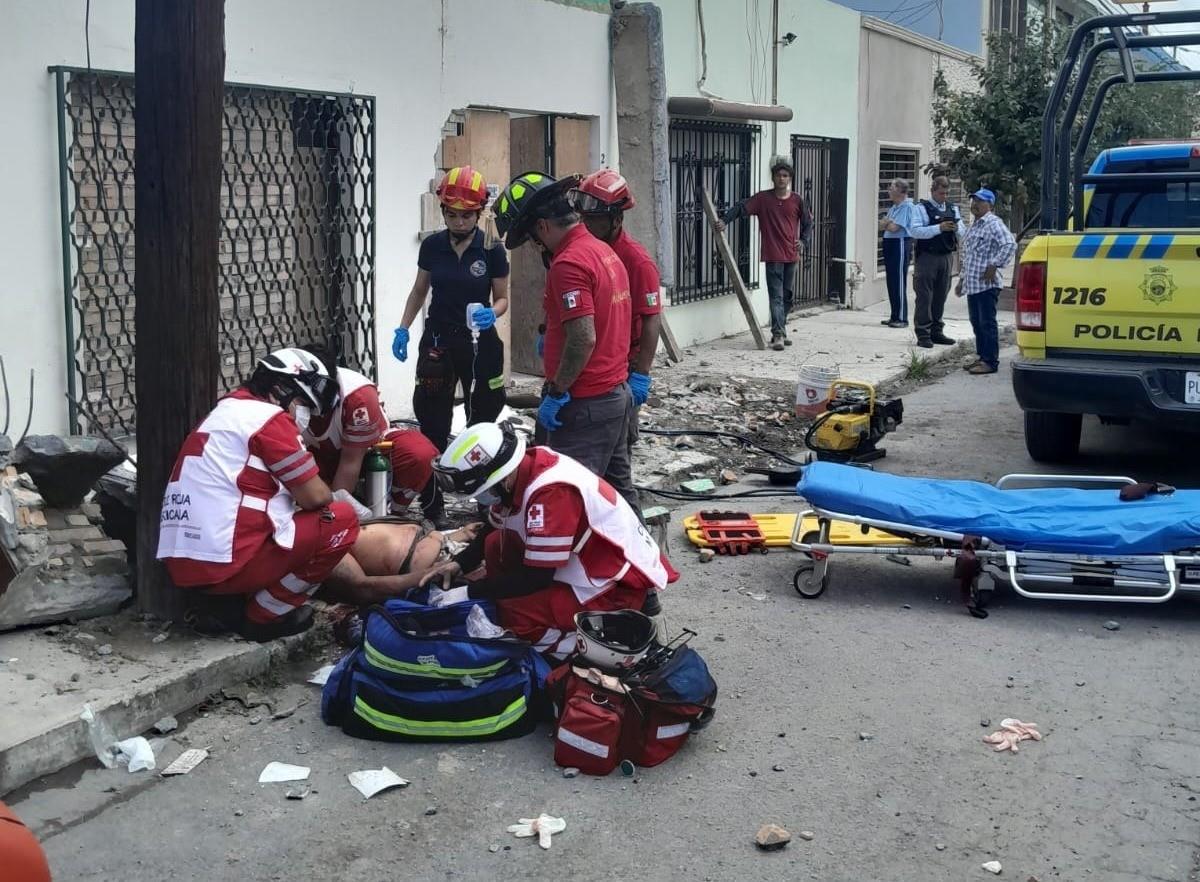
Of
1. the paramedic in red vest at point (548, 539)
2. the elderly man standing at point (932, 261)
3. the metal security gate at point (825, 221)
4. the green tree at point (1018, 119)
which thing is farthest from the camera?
the green tree at point (1018, 119)

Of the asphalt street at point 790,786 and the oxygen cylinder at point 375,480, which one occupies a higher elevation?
the oxygen cylinder at point 375,480

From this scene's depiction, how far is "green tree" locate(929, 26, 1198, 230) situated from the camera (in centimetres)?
1762

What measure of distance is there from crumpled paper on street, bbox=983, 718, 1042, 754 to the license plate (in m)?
3.19

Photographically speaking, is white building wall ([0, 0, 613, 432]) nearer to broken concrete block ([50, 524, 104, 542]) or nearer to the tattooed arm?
broken concrete block ([50, 524, 104, 542])

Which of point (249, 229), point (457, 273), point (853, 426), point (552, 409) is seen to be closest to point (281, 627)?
point (552, 409)

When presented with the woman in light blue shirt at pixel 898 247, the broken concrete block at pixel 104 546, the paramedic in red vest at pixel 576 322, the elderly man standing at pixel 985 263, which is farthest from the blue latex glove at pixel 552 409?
the woman in light blue shirt at pixel 898 247

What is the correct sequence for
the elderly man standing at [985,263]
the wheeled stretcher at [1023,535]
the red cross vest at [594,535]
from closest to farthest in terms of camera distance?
the red cross vest at [594,535], the wheeled stretcher at [1023,535], the elderly man standing at [985,263]

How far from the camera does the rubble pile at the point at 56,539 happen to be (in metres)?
5.10

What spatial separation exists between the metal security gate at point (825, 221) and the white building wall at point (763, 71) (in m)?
0.16

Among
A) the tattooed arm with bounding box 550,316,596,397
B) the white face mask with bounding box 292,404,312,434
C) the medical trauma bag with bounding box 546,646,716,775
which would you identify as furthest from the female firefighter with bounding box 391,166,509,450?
the medical trauma bag with bounding box 546,646,716,775

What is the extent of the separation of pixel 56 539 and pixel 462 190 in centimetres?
275

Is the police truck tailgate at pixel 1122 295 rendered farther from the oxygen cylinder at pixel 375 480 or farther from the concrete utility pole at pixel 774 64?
the concrete utility pole at pixel 774 64

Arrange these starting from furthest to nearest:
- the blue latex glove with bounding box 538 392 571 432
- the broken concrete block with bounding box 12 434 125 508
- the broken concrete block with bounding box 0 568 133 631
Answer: the blue latex glove with bounding box 538 392 571 432 < the broken concrete block with bounding box 12 434 125 508 < the broken concrete block with bounding box 0 568 133 631

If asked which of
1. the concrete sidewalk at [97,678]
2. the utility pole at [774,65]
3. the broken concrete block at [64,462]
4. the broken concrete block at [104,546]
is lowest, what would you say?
the concrete sidewalk at [97,678]
